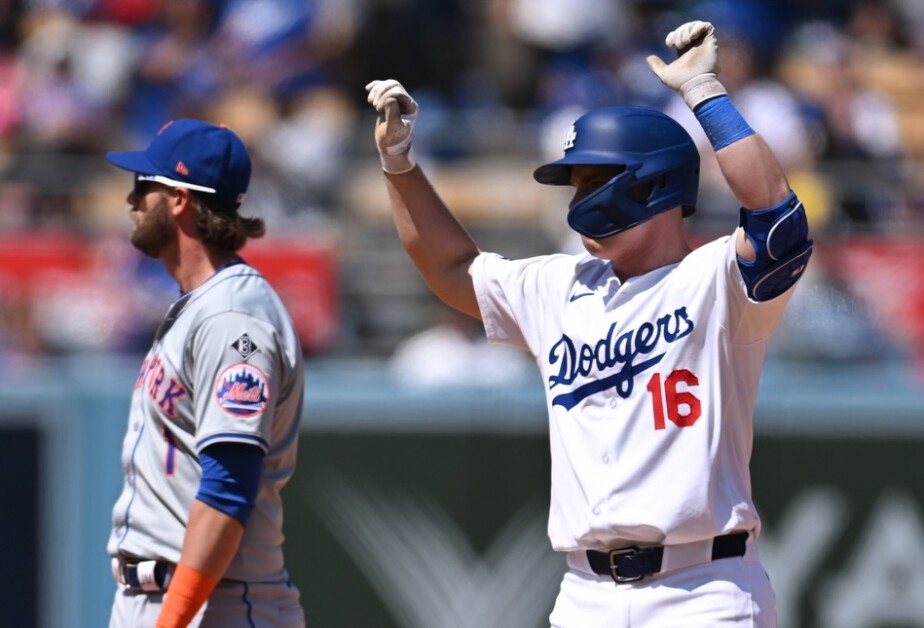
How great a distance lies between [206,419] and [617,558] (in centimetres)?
107

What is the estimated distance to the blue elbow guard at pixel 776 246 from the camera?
332 centimetres

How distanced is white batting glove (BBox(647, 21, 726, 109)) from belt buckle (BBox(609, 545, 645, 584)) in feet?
3.46

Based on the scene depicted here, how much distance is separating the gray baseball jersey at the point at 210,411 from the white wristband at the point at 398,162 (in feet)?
1.60

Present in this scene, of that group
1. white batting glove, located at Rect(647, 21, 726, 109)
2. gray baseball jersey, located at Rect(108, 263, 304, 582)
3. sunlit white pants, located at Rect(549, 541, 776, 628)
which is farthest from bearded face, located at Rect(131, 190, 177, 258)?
sunlit white pants, located at Rect(549, 541, 776, 628)

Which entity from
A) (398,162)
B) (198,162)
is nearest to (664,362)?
(398,162)

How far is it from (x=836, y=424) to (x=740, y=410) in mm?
3607

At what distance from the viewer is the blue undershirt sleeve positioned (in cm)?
365

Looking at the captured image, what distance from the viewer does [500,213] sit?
1012cm

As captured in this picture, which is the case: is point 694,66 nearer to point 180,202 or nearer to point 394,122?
point 394,122

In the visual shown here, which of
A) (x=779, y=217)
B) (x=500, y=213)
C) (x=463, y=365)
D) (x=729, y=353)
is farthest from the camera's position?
(x=500, y=213)

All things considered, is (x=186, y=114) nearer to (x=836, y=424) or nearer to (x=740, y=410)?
(x=836, y=424)

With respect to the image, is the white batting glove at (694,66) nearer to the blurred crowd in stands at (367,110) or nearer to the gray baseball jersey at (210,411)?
the gray baseball jersey at (210,411)

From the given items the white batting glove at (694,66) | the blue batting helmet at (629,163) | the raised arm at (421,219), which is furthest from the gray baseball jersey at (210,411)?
the white batting glove at (694,66)

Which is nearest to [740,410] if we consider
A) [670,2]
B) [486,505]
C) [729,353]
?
[729,353]
